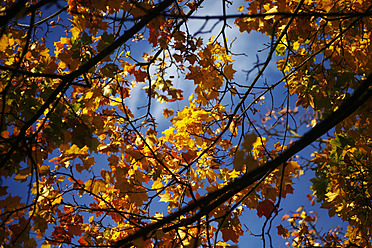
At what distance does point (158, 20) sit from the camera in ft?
8.93

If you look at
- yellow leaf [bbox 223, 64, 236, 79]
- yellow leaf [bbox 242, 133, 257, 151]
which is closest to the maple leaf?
yellow leaf [bbox 223, 64, 236, 79]

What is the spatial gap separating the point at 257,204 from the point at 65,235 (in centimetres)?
217

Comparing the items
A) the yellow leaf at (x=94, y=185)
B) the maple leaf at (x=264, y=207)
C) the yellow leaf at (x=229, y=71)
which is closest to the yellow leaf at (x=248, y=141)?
the maple leaf at (x=264, y=207)

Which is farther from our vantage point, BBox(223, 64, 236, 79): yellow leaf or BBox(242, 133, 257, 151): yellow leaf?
BBox(223, 64, 236, 79): yellow leaf

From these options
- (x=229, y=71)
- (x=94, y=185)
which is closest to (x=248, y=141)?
(x=94, y=185)

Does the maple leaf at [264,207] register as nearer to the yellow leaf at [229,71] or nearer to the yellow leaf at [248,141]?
the yellow leaf at [229,71]

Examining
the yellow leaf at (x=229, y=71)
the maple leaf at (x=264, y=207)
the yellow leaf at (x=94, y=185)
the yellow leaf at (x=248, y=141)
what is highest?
the yellow leaf at (x=229, y=71)

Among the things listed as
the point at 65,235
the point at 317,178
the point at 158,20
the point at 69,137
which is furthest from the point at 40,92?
the point at 317,178

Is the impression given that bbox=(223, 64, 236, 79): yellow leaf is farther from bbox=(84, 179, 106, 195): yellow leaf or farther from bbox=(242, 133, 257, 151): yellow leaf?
bbox=(242, 133, 257, 151): yellow leaf

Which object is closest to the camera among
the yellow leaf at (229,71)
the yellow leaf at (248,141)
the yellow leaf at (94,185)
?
the yellow leaf at (248,141)

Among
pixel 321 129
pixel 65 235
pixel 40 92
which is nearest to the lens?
pixel 321 129

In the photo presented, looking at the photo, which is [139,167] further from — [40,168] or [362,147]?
[362,147]

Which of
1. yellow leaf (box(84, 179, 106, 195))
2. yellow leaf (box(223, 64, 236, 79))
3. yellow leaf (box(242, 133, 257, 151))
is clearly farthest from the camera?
yellow leaf (box(223, 64, 236, 79))

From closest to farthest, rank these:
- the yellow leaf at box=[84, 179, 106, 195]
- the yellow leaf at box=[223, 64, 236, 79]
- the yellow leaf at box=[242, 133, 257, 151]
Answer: the yellow leaf at box=[242, 133, 257, 151]
the yellow leaf at box=[84, 179, 106, 195]
the yellow leaf at box=[223, 64, 236, 79]
